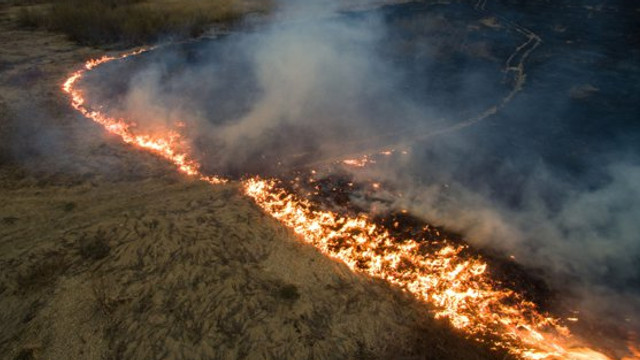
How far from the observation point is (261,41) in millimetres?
10055

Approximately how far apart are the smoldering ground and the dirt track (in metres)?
1.15

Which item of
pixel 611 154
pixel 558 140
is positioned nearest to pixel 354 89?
pixel 558 140

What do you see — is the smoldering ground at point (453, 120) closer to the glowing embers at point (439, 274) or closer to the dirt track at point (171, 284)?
the glowing embers at point (439, 274)

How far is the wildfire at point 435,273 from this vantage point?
129 inches

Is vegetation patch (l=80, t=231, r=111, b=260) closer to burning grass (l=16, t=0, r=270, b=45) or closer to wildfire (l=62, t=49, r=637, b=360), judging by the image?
wildfire (l=62, t=49, r=637, b=360)

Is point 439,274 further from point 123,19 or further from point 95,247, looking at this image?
point 123,19

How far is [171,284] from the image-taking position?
3.47 meters

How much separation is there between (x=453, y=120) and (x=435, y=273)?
3.60 metres

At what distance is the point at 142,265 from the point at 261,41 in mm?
7696

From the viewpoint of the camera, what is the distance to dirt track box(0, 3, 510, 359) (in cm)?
308

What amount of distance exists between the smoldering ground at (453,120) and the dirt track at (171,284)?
1.15 metres

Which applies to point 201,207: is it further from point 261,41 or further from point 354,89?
point 261,41

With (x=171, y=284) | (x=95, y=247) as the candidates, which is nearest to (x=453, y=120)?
(x=171, y=284)

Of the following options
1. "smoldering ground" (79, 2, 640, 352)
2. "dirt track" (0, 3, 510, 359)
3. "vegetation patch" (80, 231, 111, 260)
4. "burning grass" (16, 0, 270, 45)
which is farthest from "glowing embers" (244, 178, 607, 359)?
"burning grass" (16, 0, 270, 45)
